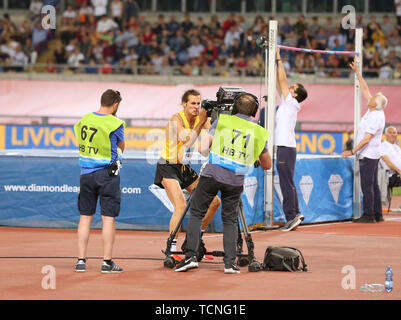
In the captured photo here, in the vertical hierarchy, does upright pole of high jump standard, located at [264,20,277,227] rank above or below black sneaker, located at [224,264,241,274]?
above

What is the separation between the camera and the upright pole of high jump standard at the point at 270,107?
13.5 metres

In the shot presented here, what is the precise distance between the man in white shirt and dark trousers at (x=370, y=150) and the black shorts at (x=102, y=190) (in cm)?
643

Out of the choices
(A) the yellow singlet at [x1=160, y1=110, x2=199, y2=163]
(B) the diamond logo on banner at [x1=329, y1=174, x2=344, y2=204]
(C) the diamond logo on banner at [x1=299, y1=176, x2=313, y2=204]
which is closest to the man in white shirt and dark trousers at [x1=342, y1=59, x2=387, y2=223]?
(B) the diamond logo on banner at [x1=329, y1=174, x2=344, y2=204]

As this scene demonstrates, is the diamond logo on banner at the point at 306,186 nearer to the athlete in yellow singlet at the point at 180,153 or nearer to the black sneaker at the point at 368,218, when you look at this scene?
the black sneaker at the point at 368,218

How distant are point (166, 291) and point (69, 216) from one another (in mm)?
5904

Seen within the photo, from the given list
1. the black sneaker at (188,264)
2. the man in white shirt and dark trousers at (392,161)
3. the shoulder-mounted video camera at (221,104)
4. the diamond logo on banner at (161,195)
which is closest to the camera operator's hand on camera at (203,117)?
the shoulder-mounted video camera at (221,104)

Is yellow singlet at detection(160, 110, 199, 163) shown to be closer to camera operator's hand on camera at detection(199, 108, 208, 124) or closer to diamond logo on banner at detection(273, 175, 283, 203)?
camera operator's hand on camera at detection(199, 108, 208, 124)

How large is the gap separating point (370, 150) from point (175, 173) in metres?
5.59

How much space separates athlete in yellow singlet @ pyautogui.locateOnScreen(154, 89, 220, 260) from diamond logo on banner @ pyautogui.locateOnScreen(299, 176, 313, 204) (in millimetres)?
4418

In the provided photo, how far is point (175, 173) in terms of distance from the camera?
33.1 feet

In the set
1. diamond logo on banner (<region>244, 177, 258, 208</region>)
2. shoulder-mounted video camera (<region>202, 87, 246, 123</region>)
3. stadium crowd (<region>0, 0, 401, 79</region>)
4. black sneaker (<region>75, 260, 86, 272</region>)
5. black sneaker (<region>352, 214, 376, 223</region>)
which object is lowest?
black sneaker (<region>352, 214, 376, 223</region>)

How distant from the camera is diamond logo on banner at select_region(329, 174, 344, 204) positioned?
1504 centimetres

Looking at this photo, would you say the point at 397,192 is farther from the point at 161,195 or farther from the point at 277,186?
the point at 161,195

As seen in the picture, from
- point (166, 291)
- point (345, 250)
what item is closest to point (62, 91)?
point (345, 250)
